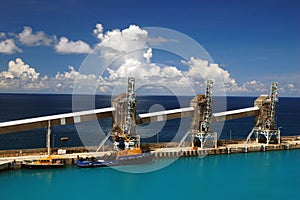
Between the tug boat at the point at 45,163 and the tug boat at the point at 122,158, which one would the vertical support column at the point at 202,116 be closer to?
the tug boat at the point at 122,158

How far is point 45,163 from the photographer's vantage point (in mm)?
40906

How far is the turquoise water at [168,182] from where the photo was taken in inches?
1334

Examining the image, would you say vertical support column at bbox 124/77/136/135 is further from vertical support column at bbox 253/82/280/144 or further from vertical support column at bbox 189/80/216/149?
vertical support column at bbox 253/82/280/144

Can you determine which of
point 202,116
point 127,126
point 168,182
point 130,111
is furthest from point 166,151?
point 168,182

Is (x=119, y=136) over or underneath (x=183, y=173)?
over

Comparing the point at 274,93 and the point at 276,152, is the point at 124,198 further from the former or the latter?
the point at 274,93

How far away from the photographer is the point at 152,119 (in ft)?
165

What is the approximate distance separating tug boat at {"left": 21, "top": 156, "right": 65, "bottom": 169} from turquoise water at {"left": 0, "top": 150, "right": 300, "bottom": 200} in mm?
626

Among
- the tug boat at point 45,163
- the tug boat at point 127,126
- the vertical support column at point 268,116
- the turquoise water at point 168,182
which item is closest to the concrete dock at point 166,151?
the tug boat at point 45,163

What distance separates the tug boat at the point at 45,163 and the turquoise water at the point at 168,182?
626 millimetres

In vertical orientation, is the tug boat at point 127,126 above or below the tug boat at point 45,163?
above

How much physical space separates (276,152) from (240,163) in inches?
418

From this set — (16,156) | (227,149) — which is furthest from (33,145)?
(227,149)

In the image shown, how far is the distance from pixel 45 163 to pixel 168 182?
15.4 m
